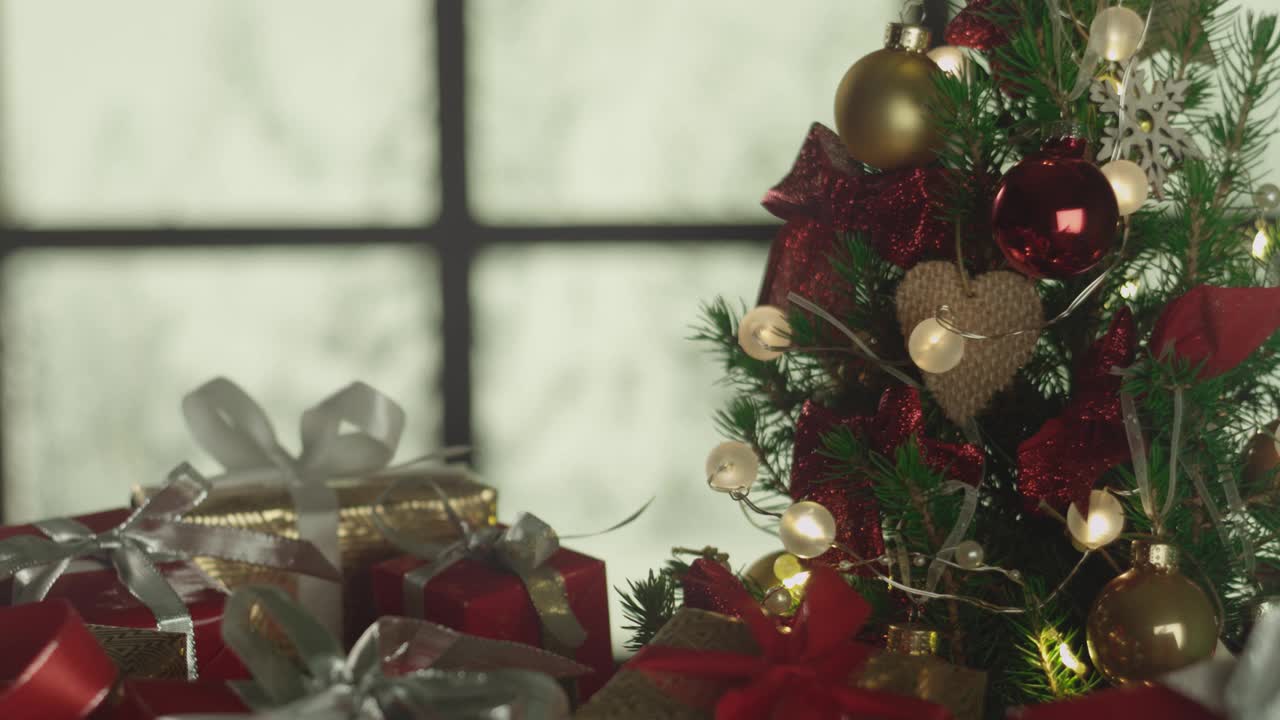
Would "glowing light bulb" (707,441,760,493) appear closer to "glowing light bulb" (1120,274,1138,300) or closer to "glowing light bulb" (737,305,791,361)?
"glowing light bulb" (737,305,791,361)

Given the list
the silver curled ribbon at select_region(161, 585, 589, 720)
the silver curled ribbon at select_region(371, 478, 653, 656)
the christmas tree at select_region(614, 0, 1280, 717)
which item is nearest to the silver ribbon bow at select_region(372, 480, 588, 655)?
the silver curled ribbon at select_region(371, 478, 653, 656)

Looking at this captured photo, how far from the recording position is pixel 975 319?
2.37 feet

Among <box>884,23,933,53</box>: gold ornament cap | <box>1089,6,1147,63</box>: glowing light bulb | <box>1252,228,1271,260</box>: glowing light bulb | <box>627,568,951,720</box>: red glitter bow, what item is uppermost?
<box>884,23,933,53</box>: gold ornament cap

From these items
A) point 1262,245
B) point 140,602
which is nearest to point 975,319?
point 1262,245

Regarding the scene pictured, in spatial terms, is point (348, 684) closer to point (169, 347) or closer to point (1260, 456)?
point (1260, 456)

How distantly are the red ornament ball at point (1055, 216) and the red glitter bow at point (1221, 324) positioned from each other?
7cm

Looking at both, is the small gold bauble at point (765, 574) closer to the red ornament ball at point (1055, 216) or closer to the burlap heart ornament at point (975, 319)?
the burlap heart ornament at point (975, 319)

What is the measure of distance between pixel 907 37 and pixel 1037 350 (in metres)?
0.25

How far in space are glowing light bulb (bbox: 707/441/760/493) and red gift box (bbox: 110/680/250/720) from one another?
0.35 metres

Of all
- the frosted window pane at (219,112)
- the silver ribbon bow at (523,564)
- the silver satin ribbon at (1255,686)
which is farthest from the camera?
the frosted window pane at (219,112)

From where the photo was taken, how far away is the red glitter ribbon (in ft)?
1.86

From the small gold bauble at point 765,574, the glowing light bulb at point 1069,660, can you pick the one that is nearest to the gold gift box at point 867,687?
the glowing light bulb at point 1069,660

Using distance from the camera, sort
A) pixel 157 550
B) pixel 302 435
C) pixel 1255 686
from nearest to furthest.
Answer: pixel 1255 686
pixel 157 550
pixel 302 435

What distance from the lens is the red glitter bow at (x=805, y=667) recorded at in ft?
1.93
